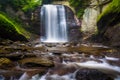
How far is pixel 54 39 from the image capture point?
22.0 meters

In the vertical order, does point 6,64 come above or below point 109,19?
below

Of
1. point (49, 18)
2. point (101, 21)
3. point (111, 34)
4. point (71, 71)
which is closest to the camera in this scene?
point (71, 71)

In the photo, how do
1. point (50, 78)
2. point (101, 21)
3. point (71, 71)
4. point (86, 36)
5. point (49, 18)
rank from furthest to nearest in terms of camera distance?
point (49, 18) → point (86, 36) → point (101, 21) → point (71, 71) → point (50, 78)

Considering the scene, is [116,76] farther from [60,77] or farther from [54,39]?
[54,39]

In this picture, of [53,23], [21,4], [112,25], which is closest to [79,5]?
[53,23]

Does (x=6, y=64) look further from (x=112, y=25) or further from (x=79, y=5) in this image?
(x=79, y=5)

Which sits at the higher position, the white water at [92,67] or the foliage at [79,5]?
the foliage at [79,5]

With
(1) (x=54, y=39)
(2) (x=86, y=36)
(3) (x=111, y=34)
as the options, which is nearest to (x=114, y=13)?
(3) (x=111, y=34)

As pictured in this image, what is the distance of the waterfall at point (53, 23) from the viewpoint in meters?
22.5

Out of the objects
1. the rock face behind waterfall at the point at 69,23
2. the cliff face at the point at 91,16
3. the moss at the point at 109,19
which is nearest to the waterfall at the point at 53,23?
the rock face behind waterfall at the point at 69,23

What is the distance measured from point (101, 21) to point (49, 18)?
7.14 meters

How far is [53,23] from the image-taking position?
2292cm

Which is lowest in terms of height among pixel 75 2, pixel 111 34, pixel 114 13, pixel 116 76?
pixel 116 76

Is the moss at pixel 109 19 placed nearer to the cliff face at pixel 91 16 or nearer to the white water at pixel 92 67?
the cliff face at pixel 91 16
